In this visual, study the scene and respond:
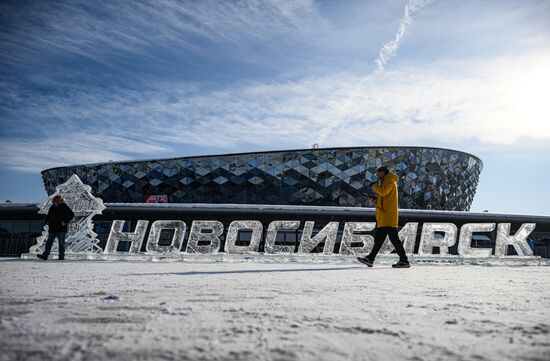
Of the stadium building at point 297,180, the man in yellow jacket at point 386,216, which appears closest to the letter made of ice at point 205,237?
the man in yellow jacket at point 386,216

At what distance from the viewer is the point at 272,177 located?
3544 cm

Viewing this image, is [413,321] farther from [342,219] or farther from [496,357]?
[342,219]

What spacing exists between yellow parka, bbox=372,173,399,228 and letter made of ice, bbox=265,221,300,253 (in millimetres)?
4400

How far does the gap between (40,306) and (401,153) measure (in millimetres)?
39846

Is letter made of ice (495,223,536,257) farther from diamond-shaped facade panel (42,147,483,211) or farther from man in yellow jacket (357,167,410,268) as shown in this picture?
diamond-shaped facade panel (42,147,483,211)

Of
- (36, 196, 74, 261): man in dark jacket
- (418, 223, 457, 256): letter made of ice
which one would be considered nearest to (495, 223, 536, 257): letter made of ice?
(418, 223, 457, 256): letter made of ice

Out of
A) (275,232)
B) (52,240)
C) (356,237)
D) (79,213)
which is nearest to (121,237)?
(79,213)

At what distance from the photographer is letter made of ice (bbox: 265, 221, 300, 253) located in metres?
11.2

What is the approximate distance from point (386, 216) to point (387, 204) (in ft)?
0.72

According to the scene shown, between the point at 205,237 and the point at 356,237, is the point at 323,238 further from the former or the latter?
the point at 205,237

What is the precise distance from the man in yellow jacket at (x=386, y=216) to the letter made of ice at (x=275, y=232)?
4400mm

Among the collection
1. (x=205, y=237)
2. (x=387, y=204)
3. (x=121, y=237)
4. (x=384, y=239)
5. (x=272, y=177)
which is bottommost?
(x=121, y=237)

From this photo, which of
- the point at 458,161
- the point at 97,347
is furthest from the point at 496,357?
the point at 458,161

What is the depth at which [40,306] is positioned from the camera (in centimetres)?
218
